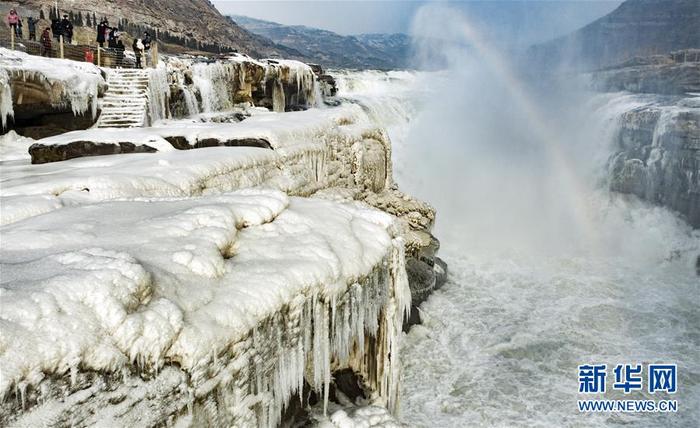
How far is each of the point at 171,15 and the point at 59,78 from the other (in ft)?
145

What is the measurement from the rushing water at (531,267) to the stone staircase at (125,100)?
8363 millimetres

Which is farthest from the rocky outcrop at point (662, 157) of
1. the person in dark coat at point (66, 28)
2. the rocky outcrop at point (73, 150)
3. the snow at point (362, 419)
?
the person in dark coat at point (66, 28)

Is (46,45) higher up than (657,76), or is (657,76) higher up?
(657,76)

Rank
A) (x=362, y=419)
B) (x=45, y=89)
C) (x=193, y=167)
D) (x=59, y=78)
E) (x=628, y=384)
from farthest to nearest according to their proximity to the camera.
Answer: (x=59, y=78)
(x=45, y=89)
(x=628, y=384)
(x=193, y=167)
(x=362, y=419)

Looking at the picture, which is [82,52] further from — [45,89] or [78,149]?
[78,149]

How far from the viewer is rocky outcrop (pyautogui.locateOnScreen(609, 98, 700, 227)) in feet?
61.0

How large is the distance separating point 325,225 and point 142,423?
2.58 m

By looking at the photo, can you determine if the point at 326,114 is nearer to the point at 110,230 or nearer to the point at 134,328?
the point at 110,230

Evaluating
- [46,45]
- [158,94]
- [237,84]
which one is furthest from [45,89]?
[237,84]

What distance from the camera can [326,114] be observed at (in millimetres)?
12039

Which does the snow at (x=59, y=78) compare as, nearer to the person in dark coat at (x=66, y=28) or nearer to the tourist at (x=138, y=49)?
the tourist at (x=138, y=49)

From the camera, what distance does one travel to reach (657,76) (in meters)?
28.5

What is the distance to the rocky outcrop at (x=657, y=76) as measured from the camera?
2714 cm

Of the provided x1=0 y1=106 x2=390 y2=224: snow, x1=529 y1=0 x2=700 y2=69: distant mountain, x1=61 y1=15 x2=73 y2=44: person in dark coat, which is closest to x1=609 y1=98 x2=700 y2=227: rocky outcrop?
x1=0 y1=106 x2=390 y2=224: snow
